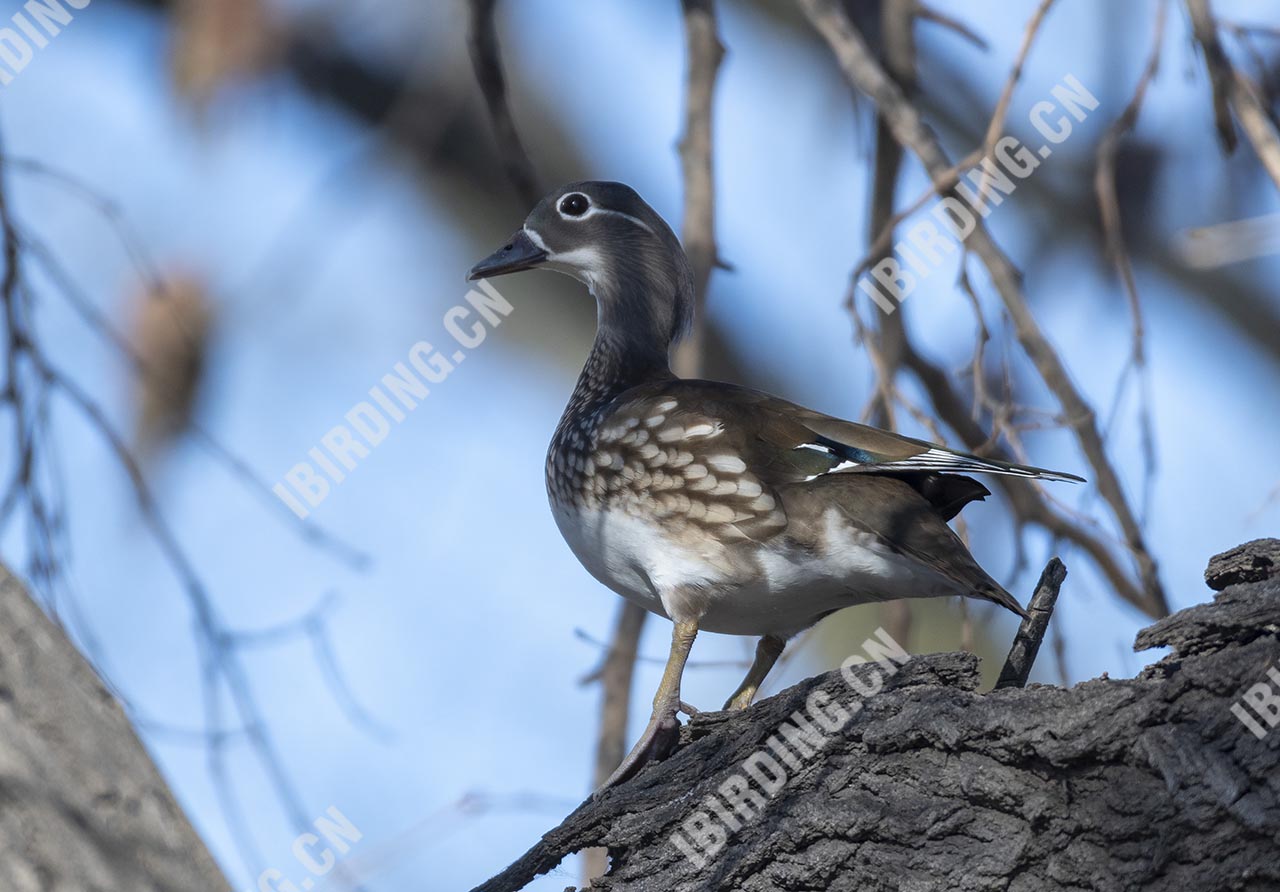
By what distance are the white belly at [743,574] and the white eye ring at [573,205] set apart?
4.18ft

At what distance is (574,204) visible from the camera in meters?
4.82

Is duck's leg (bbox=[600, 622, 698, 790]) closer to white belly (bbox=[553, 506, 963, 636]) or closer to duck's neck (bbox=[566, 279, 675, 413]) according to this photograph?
white belly (bbox=[553, 506, 963, 636])

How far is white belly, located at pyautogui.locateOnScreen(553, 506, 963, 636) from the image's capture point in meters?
3.57

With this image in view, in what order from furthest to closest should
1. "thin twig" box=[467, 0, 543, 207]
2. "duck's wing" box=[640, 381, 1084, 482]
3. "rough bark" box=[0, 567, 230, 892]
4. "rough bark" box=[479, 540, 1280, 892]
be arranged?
"thin twig" box=[467, 0, 543, 207]
"duck's wing" box=[640, 381, 1084, 482]
"rough bark" box=[479, 540, 1280, 892]
"rough bark" box=[0, 567, 230, 892]

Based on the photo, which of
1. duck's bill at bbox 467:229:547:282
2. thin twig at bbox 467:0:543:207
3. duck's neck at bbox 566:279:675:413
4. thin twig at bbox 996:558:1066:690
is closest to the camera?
thin twig at bbox 996:558:1066:690

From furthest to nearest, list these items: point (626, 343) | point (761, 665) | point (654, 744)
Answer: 1. point (626, 343)
2. point (761, 665)
3. point (654, 744)

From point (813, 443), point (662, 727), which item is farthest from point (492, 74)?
point (662, 727)

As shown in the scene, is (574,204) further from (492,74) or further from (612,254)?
(492,74)

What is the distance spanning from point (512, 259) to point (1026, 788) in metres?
2.66

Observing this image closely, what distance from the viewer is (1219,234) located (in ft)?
10.7

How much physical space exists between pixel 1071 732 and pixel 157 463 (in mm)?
4391

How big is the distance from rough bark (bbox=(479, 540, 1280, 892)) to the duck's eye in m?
2.30

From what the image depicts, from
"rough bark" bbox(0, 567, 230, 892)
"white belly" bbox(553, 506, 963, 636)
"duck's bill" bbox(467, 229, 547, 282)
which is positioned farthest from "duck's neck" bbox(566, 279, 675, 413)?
"rough bark" bbox(0, 567, 230, 892)

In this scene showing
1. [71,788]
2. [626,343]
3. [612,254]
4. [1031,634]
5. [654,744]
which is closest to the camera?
[71,788]
